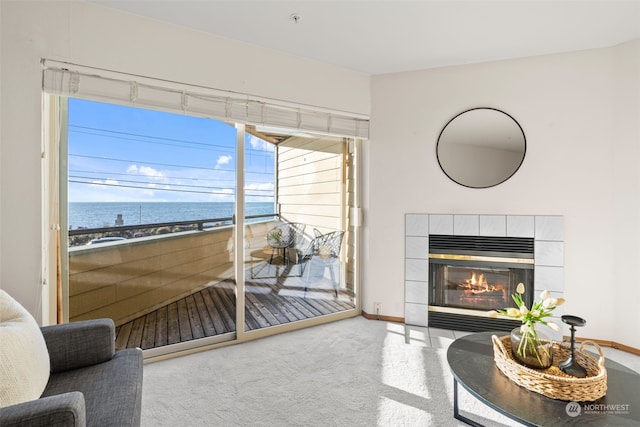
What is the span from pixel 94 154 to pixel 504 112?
3.41 metres

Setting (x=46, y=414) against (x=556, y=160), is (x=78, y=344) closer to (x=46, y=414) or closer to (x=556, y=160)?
(x=46, y=414)

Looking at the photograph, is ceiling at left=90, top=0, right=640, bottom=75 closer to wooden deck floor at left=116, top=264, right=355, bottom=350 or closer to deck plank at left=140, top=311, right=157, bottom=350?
wooden deck floor at left=116, top=264, right=355, bottom=350

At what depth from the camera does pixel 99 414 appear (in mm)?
1175

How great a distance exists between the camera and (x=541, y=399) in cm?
132

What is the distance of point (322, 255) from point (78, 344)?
216 centimetres

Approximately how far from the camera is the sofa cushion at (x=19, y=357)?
1141 millimetres

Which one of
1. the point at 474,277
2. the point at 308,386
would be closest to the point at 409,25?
the point at 474,277

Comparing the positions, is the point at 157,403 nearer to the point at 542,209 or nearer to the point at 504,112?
the point at 542,209

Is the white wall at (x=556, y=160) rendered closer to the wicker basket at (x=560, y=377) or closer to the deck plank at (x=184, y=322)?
the wicker basket at (x=560, y=377)

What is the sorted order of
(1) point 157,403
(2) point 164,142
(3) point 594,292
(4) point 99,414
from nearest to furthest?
(4) point 99,414, (1) point 157,403, (2) point 164,142, (3) point 594,292

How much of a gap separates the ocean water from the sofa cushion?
0.87m

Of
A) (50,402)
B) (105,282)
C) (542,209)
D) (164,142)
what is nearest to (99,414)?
(50,402)

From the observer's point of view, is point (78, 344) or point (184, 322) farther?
point (184, 322)

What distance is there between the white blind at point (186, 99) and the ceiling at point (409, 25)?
1.57 feet
